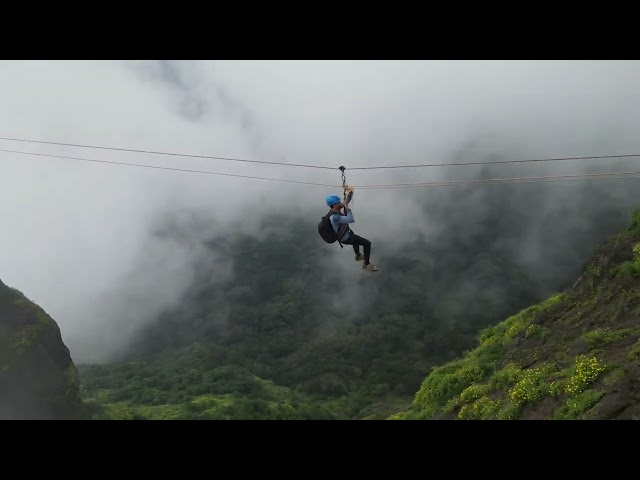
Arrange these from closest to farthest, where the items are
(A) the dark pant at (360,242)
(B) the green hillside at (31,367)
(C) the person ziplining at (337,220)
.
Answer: (C) the person ziplining at (337,220), (A) the dark pant at (360,242), (B) the green hillside at (31,367)

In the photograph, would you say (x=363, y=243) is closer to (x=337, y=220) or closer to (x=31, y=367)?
(x=337, y=220)

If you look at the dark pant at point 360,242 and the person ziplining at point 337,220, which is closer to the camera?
the person ziplining at point 337,220

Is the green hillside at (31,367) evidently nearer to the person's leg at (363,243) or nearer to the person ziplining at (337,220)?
the person's leg at (363,243)

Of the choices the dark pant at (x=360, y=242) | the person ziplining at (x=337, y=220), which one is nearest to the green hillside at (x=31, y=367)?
the dark pant at (x=360, y=242)

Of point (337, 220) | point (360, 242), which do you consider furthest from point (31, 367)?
point (337, 220)

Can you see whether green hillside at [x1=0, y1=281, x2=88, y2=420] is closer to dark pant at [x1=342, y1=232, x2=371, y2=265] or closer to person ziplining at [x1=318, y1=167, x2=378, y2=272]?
dark pant at [x1=342, y1=232, x2=371, y2=265]

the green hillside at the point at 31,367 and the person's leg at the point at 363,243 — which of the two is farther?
the green hillside at the point at 31,367

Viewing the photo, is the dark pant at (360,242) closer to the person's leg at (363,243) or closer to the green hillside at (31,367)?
the person's leg at (363,243)

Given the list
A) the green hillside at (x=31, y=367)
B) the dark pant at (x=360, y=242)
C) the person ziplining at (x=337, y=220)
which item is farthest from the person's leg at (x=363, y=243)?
the green hillside at (x=31, y=367)

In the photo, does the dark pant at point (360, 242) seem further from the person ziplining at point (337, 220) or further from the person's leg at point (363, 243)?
the person ziplining at point (337, 220)

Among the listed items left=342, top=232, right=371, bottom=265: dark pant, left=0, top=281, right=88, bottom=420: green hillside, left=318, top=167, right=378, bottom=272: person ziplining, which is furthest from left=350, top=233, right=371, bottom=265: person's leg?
left=0, top=281, right=88, bottom=420: green hillside

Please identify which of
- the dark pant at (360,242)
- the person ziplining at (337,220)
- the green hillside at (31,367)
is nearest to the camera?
the person ziplining at (337,220)

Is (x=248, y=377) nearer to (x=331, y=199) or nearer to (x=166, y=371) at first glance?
(x=166, y=371)
